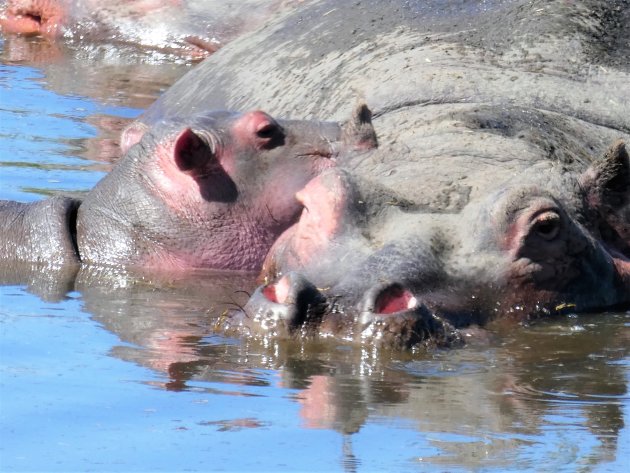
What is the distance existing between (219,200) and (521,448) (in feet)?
10.0

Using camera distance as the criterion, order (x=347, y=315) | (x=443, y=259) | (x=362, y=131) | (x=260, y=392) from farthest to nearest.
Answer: (x=362, y=131), (x=443, y=259), (x=347, y=315), (x=260, y=392)

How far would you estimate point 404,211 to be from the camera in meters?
5.88

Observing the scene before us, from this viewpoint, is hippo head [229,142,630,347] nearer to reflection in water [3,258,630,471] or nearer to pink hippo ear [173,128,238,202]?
reflection in water [3,258,630,471]

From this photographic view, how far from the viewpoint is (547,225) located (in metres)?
5.70

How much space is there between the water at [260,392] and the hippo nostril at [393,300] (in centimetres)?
15

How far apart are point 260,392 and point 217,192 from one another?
240 cm

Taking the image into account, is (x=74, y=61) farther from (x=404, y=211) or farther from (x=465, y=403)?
(x=465, y=403)

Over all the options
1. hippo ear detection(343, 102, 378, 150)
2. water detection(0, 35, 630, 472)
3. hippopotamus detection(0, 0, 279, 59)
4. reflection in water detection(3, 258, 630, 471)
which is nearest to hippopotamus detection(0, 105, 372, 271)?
hippo ear detection(343, 102, 378, 150)

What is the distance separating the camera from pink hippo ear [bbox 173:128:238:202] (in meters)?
6.93

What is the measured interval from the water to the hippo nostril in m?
0.15

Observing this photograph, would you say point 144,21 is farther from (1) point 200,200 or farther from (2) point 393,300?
(2) point 393,300

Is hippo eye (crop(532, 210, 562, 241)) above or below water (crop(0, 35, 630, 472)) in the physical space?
above

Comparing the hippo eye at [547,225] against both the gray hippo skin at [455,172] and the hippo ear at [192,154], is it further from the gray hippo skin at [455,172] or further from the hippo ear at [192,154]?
the hippo ear at [192,154]

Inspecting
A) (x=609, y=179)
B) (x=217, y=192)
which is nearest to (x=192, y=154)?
(x=217, y=192)
